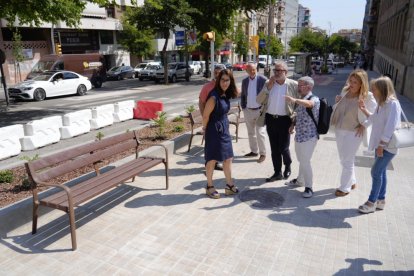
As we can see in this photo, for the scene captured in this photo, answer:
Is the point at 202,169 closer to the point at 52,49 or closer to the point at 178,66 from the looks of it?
the point at 178,66

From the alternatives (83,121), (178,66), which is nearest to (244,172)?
(83,121)

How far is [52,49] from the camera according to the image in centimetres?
3284

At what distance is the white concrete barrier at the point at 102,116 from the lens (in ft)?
37.2

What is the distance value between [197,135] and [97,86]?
65.6ft

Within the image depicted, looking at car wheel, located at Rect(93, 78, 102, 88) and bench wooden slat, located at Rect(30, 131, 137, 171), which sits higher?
bench wooden slat, located at Rect(30, 131, 137, 171)

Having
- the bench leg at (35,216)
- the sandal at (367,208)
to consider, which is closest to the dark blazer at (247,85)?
the sandal at (367,208)

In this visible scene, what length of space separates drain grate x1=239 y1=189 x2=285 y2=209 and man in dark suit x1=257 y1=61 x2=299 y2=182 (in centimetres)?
67

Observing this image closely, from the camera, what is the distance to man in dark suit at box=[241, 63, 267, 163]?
670 centimetres

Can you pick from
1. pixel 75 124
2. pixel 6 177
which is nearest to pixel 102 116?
pixel 75 124

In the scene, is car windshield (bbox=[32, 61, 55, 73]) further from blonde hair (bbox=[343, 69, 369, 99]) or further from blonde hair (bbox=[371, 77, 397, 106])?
blonde hair (bbox=[371, 77, 397, 106])

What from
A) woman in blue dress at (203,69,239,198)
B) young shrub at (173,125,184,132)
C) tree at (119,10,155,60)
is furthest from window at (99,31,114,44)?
woman in blue dress at (203,69,239,198)

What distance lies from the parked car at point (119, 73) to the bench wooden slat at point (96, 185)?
2864 cm

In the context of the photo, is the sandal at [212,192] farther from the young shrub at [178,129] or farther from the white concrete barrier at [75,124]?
the white concrete barrier at [75,124]

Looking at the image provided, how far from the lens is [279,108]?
556cm
